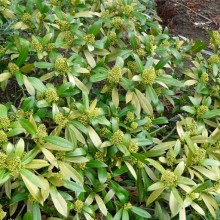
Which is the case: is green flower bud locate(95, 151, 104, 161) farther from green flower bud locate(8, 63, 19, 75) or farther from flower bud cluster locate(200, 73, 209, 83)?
flower bud cluster locate(200, 73, 209, 83)

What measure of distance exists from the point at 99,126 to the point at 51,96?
36cm

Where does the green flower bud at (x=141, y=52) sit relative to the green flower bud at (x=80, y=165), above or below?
above

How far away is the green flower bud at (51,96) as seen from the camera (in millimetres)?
2121

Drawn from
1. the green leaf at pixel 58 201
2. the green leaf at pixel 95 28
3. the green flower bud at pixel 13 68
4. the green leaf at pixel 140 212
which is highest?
the green leaf at pixel 95 28

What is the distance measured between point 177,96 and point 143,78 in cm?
66

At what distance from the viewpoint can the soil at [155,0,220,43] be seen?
4.87 metres

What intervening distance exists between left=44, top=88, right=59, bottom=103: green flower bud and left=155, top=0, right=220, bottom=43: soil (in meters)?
2.97

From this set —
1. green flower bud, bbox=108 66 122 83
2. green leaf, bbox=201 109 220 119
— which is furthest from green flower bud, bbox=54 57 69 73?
green leaf, bbox=201 109 220 119

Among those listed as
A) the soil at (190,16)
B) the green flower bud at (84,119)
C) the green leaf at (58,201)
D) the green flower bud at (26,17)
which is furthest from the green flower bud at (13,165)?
the soil at (190,16)

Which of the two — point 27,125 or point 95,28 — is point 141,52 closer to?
point 95,28

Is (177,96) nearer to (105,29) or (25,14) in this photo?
(105,29)

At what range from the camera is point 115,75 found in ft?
7.73

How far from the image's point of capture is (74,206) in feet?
6.71

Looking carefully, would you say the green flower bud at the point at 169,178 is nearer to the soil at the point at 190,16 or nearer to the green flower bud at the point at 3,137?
the green flower bud at the point at 3,137
